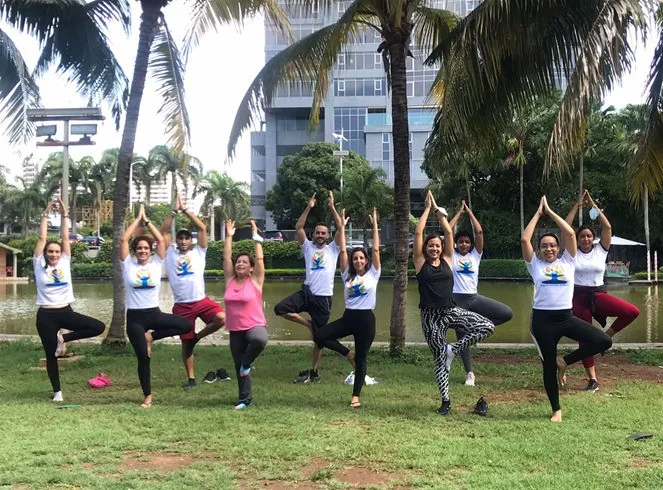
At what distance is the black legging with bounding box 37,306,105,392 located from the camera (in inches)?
277

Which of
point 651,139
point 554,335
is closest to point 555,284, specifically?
point 554,335

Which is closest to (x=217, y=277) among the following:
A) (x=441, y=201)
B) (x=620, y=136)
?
(x=441, y=201)

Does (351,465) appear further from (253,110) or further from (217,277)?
(217,277)

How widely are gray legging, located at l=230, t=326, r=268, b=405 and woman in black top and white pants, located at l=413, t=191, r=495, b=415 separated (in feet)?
5.71

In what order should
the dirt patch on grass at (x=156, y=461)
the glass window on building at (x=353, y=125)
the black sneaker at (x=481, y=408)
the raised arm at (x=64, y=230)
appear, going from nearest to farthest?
the dirt patch on grass at (x=156, y=461), the black sneaker at (x=481, y=408), the raised arm at (x=64, y=230), the glass window on building at (x=353, y=125)

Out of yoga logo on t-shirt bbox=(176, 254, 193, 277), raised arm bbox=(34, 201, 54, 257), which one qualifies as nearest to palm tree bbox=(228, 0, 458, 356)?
yoga logo on t-shirt bbox=(176, 254, 193, 277)

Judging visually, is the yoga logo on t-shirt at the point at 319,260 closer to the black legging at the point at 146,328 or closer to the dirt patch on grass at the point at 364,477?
the black legging at the point at 146,328

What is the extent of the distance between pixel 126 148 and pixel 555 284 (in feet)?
24.4

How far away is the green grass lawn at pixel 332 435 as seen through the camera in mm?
4484

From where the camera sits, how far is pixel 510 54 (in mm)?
8227

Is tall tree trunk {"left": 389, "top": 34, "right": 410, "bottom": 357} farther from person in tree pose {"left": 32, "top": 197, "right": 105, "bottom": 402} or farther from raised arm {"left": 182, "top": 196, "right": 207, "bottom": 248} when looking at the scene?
person in tree pose {"left": 32, "top": 197, "right": 105, "bottom": 402}

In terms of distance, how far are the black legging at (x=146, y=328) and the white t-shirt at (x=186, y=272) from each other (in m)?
0.77

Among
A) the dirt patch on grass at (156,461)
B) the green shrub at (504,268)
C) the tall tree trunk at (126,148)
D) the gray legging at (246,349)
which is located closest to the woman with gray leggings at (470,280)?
the gray legging at (246,349)

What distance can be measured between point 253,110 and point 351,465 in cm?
717
